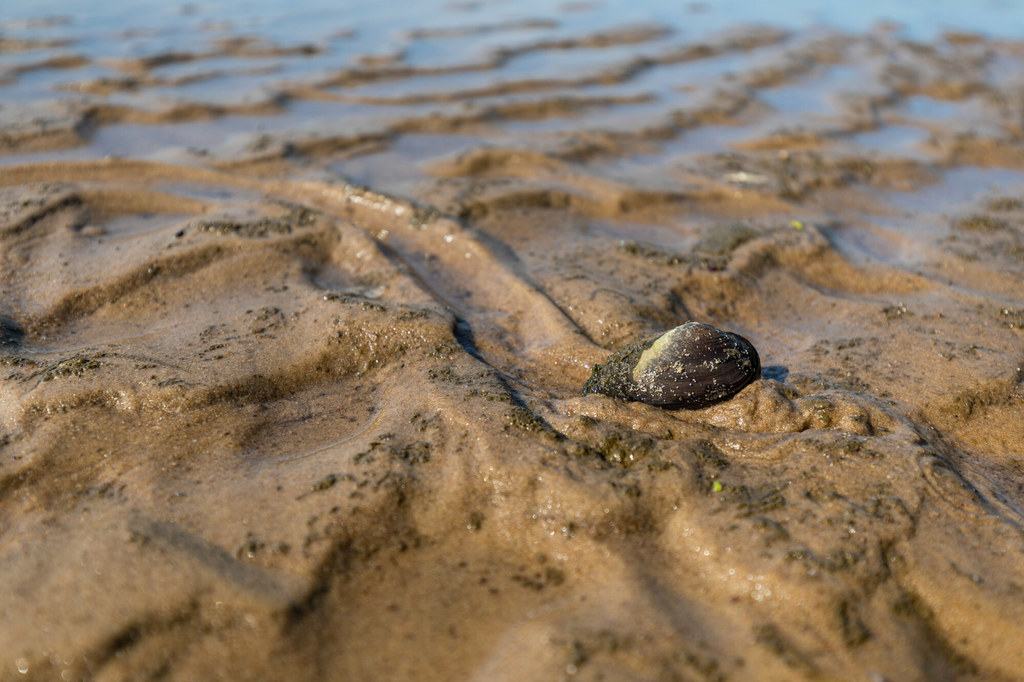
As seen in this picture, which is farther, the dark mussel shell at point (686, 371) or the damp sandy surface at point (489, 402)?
the dark mussel shell at point (686, 371)

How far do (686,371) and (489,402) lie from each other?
2.19 ft

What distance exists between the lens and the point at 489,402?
242 cm

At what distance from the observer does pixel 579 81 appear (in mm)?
7344

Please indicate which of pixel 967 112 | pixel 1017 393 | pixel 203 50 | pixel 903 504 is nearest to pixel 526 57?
pixel 203 50

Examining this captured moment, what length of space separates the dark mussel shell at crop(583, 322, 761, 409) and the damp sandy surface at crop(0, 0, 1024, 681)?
8 centimetres

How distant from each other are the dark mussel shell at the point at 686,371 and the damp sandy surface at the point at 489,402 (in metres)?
0.08

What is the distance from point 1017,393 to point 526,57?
21.8 feet

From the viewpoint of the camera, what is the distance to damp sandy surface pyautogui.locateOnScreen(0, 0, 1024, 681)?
1.76 meters

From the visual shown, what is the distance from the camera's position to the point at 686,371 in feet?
8.09

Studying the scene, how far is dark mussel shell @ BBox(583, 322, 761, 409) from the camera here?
2.46 m

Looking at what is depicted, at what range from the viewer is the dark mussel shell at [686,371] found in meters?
2.46

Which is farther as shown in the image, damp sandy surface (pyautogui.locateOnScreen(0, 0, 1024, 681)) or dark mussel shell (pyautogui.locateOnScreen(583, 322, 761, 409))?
dark mussel shell (pyautogui.locateOnScreen(583, 322, 761, 409))

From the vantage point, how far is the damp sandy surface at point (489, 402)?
1.76m

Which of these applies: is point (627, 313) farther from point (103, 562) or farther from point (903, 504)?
point (103, 562)
